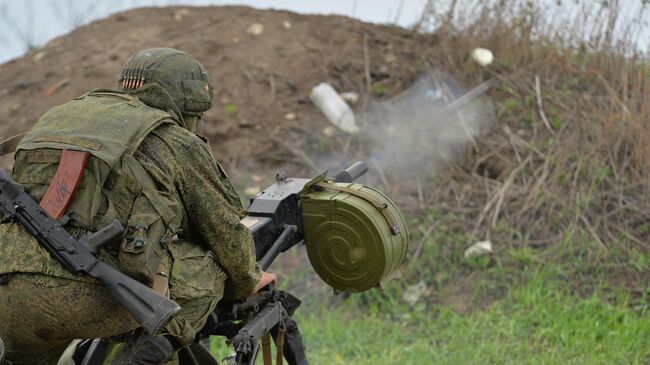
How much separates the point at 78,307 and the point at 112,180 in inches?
17.6

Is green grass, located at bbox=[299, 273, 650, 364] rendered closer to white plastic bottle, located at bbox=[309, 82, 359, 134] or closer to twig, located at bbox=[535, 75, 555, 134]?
twig, located at bbox=[535, 75, 555, 134]

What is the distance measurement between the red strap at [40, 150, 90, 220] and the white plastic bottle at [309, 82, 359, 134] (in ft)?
16.6

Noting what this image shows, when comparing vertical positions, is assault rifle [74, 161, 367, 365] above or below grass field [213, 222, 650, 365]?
above

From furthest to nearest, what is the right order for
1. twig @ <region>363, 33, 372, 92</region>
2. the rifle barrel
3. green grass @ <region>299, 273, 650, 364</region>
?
twig @ <region>363, 33, 372, 92</region>
green grass @ <region>299, 273, 650, 364</region>
the rifle barrel

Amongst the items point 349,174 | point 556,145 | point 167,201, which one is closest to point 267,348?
point 349,174

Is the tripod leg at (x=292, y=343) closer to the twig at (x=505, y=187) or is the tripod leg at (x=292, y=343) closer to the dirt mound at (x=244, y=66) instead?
the twig at (x=505, y=187)

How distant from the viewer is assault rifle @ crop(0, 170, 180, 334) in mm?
3266

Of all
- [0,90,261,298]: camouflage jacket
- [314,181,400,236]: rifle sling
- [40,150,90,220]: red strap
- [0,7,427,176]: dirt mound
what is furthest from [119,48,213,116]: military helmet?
[0,7,427,176]: dirt mound

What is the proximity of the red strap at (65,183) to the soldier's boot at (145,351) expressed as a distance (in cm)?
60

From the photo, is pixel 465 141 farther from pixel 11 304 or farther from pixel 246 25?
pixel 11 304

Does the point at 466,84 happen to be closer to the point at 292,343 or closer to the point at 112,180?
the point at 292,343

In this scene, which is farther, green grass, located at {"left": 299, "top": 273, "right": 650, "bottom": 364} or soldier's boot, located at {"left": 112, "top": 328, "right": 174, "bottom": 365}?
green grass, located at {"left": 299, "top": 273, "right": 650, "bottom": 364}

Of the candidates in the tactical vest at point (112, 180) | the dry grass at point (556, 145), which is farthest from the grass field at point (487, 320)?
the tactical vest at point (112, 180)

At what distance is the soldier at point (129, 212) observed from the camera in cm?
334
